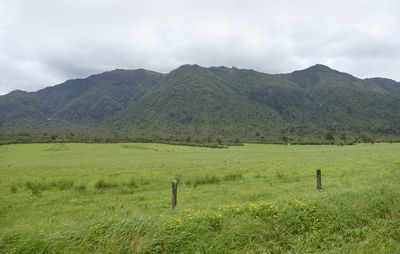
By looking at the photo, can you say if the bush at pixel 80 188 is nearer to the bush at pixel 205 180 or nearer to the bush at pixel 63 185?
the bush at pixel 63 185

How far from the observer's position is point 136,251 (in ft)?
19.4

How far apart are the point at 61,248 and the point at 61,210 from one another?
7761 mm

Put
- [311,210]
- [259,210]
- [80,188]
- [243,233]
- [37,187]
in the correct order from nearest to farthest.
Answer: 1. [243,233]
2. [259,210]
3. [311,210]
4. [80,188]
5. [37,187]

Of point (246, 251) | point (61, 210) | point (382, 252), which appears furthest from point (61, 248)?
point (382, 252)

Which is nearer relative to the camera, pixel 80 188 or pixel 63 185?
pixel 80 188

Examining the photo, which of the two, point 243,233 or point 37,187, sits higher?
point 243,233

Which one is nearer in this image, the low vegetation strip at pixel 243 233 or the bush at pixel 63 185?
the low vegetation strip at pixel 243 233

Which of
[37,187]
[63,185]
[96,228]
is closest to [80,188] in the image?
[63,185]

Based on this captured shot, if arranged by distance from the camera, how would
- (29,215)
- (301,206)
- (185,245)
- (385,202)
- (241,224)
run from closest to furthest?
(185,245) < (241,224) < (301,206) < (385,202) < (29,215)

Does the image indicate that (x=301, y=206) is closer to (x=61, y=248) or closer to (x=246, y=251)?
(x=246, y=251)

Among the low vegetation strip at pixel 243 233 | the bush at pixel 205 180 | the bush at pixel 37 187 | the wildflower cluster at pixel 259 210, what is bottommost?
the bush at pixel 37 187

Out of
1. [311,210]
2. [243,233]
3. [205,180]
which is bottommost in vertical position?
[205,180]

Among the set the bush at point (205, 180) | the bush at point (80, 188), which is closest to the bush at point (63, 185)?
the bush at point (80, 188)

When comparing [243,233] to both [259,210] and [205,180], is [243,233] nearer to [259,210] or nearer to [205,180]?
[259,210]
